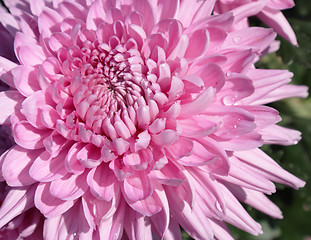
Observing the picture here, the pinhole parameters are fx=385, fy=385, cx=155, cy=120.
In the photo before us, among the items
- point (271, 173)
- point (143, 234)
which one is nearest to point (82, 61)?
point (143, 234)

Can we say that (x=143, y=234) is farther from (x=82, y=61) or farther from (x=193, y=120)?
(x=82, y=61)

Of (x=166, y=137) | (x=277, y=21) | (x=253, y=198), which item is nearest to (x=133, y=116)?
(x=166, y=137)

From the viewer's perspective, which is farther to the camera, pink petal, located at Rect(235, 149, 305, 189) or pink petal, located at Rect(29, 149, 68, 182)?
pink petal, located at Rect(235, 149, 305, 189)

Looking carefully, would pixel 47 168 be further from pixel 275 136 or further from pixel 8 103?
pixel 275 136

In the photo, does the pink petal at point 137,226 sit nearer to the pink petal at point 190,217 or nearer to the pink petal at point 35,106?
the pink petal at point 190,217

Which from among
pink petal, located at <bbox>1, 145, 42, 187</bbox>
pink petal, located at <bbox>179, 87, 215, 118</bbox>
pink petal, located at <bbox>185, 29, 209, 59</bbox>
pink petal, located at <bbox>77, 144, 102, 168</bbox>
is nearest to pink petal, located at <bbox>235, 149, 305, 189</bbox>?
pink petal, located at <bbox>179, 87, 215, 118</bbox>

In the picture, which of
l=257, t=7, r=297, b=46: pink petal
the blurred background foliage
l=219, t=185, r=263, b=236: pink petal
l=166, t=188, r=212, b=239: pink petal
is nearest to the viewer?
l=166, t=188, r=212, b=239: pink petal

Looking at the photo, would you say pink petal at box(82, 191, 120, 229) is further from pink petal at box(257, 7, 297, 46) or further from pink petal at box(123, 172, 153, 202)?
pink petal at box(257, 7, 297, 46)
